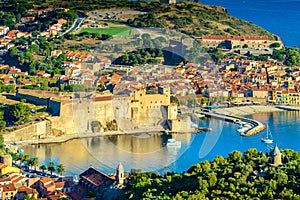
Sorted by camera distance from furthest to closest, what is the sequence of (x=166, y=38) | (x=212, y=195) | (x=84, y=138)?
(x=166, y=38)
(x=84, y=138)
(x=212, y=195)

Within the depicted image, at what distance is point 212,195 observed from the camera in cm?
1825

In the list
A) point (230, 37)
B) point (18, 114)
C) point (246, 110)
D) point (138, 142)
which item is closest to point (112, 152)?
point (138, 142)

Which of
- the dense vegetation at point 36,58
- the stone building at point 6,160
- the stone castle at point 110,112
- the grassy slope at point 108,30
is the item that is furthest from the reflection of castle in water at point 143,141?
the grassy slope at point 108,30

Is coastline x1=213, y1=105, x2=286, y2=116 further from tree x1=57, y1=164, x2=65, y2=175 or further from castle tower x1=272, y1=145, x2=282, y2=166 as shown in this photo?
castle tower x1=272, y1=145, x2=282, y2=166

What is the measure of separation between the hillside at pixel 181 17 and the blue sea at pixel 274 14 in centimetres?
224

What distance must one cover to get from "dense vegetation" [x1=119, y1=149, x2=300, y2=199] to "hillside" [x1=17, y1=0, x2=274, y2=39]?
2216 cm

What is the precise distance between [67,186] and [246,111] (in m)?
11.8

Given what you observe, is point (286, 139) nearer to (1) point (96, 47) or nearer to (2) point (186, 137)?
(2) point (186, 137)

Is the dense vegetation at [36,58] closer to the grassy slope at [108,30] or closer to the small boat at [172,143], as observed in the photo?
the grassy slope at [108,30]

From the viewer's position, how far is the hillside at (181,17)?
140ft

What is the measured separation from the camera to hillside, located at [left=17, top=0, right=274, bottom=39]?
42750 mm

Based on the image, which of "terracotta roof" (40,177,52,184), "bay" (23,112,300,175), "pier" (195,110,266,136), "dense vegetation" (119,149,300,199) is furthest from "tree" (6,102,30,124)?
"dense vegetation" (119,149,300,199)

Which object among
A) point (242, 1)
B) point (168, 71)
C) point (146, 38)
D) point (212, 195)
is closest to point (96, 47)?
point (146, 38)

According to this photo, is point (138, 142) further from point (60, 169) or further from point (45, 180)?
point (45, 180)
